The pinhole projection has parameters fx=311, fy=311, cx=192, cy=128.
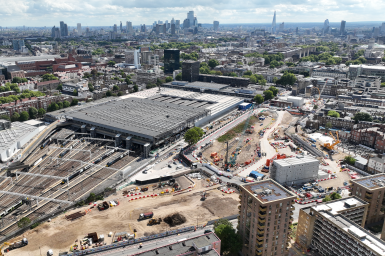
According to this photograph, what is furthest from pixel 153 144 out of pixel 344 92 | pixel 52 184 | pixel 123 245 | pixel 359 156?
pixel 344 92

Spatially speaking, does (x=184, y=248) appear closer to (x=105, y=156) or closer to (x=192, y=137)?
(x=105, y=156)

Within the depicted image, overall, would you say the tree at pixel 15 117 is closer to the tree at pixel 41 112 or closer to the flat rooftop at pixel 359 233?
the tree at pixel 41 112

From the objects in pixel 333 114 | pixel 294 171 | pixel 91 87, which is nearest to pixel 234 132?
pixel 294 171

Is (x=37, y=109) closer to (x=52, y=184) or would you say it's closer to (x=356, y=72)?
(x=52, y=184)

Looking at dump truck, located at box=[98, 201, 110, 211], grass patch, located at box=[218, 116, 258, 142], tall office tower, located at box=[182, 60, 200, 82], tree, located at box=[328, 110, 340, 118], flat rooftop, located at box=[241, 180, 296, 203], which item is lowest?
dump truck, located at box=[98, 201, 110, 211]

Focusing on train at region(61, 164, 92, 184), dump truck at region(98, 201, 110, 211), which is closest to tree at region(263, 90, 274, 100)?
train at region(61, 164, 92, 184)

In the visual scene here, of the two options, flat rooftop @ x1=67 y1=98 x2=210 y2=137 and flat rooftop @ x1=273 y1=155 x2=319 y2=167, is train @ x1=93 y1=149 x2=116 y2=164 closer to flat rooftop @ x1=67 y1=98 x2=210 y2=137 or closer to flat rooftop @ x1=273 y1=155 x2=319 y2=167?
flat rooftop @ x1=67 y1=98 x2=210 y2=137
